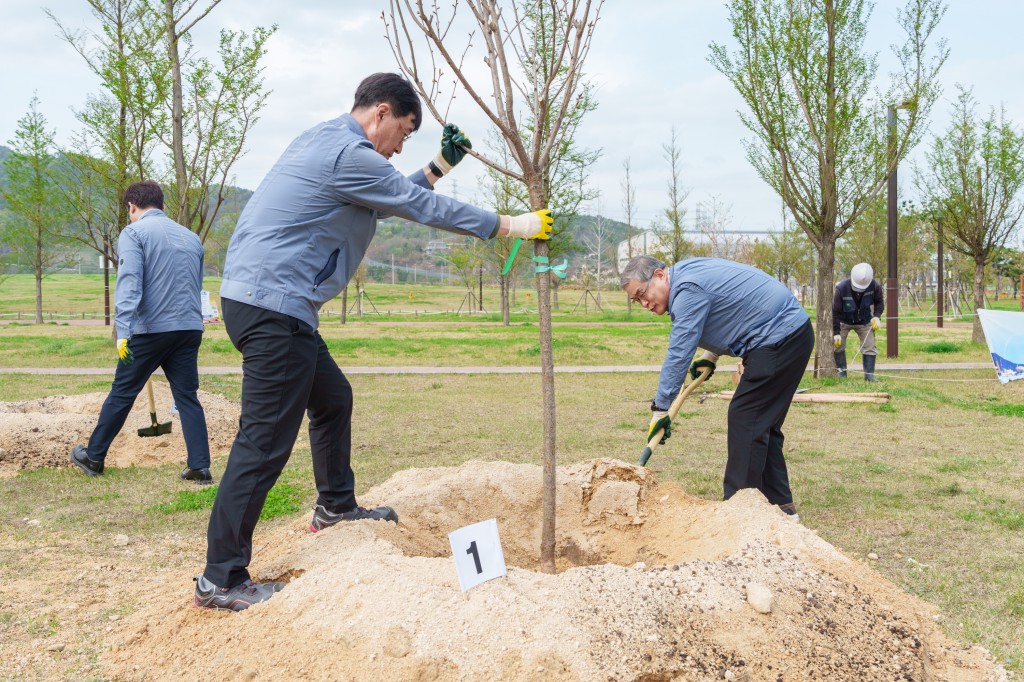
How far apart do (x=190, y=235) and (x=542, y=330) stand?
3.47 m

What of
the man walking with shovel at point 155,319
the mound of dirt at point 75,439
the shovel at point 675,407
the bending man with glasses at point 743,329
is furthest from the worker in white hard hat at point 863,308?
the man walking with shovel at point 155,319

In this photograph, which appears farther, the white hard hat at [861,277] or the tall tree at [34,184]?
the tall tree at [34,184]

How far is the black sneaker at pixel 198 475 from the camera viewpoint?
5.66 m

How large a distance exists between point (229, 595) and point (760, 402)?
277cm

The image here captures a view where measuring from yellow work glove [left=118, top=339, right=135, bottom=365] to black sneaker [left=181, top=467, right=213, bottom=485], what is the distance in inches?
34.1

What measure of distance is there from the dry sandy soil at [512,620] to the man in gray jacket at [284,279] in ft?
0.94

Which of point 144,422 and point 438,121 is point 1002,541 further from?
point 144,422

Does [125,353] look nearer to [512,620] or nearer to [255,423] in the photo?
[255,423]

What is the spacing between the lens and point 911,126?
11.4 m

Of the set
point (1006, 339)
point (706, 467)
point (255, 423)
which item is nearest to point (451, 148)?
point (255, 423)

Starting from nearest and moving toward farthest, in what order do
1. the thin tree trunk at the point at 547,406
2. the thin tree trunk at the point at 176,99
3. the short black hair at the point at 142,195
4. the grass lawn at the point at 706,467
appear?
the thin tree trunk at the point at 547,406, the grass lawn at the point at 706,467, the short black hair at the point at 142,195, the thin tree trunk at the point at 176,99

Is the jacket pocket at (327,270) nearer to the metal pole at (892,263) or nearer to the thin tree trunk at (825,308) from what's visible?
the thin tree trunk at (825,308)

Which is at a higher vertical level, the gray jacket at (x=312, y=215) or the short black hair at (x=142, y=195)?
the short black hair at (x=142, y=195)

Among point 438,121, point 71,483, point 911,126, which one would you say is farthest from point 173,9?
point 911,126
